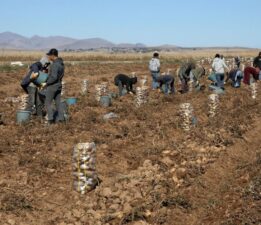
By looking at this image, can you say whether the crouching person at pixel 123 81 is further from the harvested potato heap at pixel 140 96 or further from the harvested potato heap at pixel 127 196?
the harvested potato heap at pixel 127 196

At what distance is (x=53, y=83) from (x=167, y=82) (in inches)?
260

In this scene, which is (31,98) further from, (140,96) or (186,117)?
(186,117)

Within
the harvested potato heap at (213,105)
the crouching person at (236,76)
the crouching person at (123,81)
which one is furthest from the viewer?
the crouching person at (236,76)

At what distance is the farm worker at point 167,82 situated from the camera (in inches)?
648

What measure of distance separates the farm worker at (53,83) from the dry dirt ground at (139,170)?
1.49 ft

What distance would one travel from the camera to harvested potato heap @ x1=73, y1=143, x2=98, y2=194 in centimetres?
682

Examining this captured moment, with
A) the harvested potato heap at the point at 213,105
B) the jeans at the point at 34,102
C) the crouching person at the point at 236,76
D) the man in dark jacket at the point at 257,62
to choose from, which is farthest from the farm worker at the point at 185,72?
the jeans at the point at 34,102

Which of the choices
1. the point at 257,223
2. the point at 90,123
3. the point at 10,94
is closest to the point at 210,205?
the point at 257,223

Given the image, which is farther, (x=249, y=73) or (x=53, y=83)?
(x=249, y=73)

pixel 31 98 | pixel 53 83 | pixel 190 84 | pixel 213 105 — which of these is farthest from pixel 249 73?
pixel 53 83

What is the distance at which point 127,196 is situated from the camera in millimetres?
6449

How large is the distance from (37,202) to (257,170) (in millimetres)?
3378

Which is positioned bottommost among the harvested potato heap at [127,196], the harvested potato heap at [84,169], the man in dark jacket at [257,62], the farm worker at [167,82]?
the harvested potato heap at [127,196]

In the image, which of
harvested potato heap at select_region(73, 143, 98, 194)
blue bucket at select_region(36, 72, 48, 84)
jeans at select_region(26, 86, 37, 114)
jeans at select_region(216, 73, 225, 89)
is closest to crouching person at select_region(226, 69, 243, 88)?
jeans at select_region(216, 73, 225, 89)
